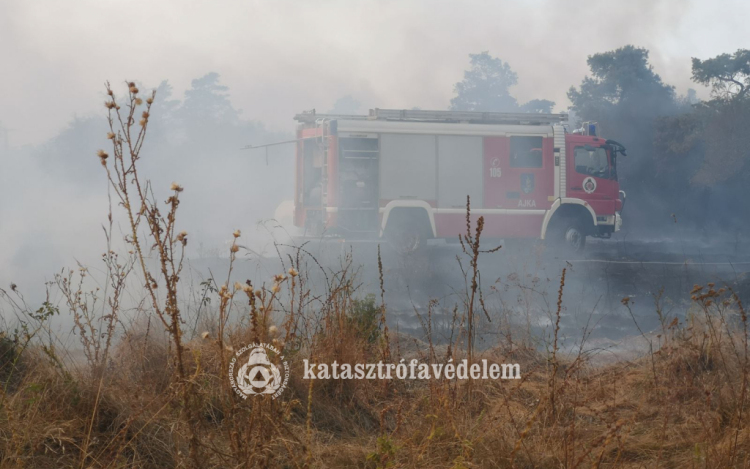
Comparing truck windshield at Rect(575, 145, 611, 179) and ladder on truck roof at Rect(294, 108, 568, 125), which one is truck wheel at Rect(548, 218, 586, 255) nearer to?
truck windshield at Rect(575, 145, 611, 179)

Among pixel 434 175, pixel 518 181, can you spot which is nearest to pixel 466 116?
pixel 434 175

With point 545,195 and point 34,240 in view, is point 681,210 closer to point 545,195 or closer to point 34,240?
point 545,195

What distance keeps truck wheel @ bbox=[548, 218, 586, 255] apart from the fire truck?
24 mm

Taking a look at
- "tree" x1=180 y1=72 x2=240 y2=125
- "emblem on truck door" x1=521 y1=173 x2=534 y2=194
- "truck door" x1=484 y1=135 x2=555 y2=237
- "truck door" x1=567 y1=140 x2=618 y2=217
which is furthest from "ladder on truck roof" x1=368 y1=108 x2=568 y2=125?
"tree" x1=180 y1=72 x2=240 y2=125

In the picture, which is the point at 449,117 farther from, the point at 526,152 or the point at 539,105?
the point at 539,105

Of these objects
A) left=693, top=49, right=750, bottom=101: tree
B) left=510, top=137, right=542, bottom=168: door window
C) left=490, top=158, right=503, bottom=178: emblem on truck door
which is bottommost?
left=490, top=158, right=503, bottom=178: emblem on truck door

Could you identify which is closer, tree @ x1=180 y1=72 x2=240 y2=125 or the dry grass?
the dry grass

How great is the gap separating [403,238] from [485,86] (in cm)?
3563

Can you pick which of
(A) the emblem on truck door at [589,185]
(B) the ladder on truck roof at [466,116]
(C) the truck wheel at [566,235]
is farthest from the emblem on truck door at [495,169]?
(A) the emblem on truck door at [589,185]

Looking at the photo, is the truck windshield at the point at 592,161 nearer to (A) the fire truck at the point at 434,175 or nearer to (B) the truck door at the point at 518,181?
(A) the fire truck at the point at 434,175

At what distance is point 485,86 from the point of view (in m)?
45.0

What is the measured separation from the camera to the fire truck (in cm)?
1178

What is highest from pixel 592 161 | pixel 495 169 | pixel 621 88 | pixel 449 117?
pixel 621 88

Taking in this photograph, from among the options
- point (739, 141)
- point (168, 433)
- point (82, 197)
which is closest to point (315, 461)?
point (168, 433)
